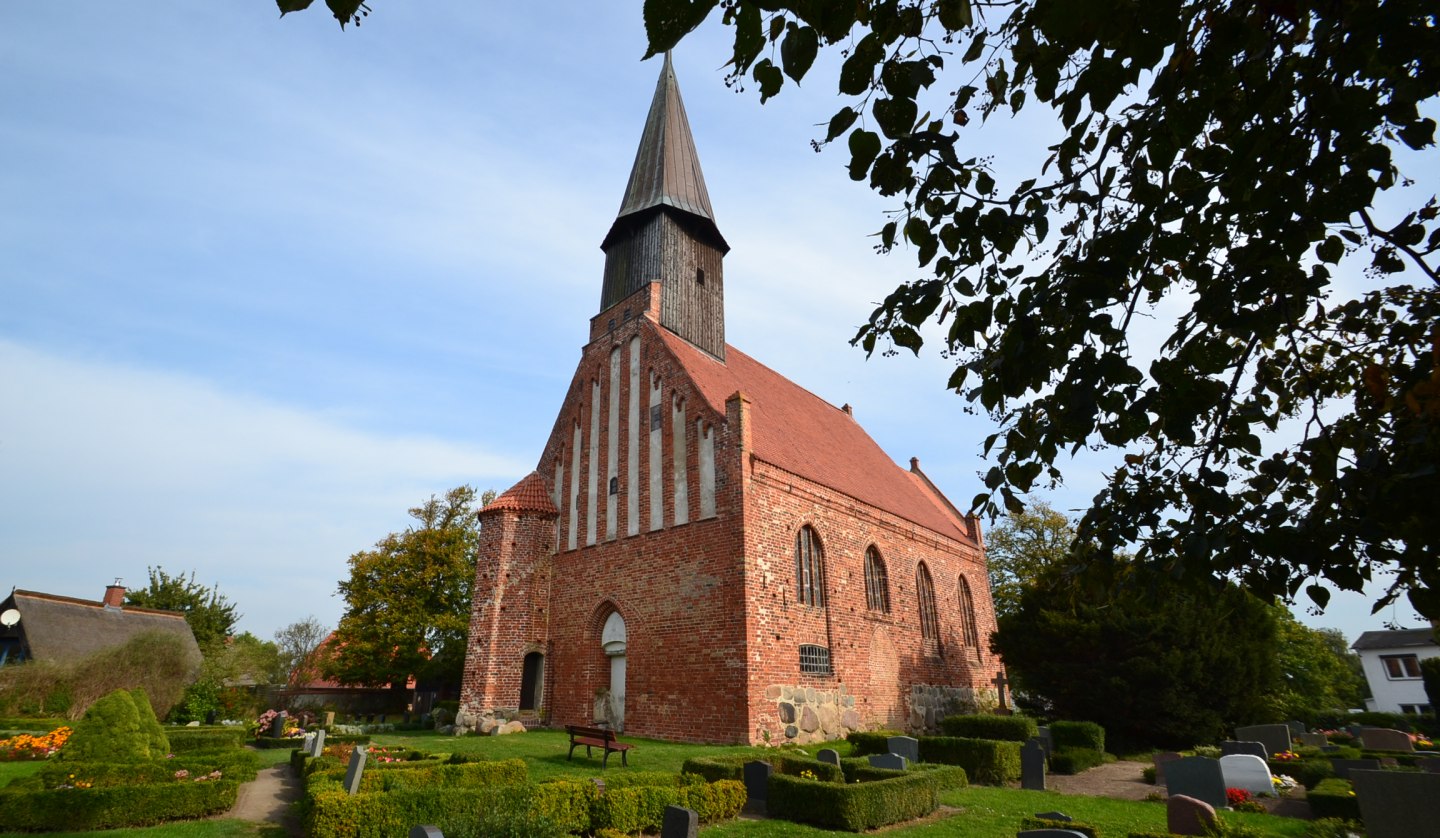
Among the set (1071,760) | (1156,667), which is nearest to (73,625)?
(1071,760)

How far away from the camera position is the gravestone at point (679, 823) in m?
6.88

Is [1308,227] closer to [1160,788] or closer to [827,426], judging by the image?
[1160,788]

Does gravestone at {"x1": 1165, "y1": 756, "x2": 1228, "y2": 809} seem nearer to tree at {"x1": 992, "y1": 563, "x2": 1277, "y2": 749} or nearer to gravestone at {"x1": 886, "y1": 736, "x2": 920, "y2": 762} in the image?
gravestone at {"x1": 886, "y1": 736, "x2": 920, "y2": 762}

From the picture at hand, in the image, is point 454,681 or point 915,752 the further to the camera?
point 454,681

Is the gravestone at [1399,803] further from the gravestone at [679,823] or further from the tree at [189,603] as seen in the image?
the tree at [189,603]

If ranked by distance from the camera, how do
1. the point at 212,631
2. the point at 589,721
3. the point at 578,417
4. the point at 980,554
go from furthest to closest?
the point at 212,631 < the point at 980,554 < the point at 578,417 < the point at 589,721

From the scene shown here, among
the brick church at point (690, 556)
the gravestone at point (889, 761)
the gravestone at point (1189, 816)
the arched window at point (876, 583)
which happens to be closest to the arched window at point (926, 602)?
the brick church at point (690, 556)

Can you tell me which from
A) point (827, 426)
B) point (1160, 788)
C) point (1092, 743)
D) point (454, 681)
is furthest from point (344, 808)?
point (454, 681)

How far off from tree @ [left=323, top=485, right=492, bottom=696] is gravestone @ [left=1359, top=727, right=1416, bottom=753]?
28.3 m

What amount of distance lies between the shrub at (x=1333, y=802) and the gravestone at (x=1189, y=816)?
3.91 m

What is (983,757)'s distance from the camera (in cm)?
1384

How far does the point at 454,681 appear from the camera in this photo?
3122 cm

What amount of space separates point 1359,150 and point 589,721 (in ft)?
62.3

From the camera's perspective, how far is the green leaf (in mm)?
2266
